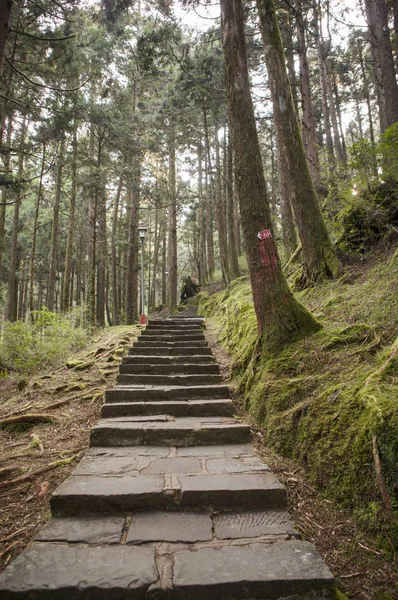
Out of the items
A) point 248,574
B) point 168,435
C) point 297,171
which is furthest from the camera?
point 297,171

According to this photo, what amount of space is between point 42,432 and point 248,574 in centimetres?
332

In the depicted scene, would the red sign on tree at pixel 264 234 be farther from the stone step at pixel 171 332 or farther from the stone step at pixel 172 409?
the stone step at pixel 171 332

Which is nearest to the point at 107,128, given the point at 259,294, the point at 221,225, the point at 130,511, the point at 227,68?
the point at 221,225

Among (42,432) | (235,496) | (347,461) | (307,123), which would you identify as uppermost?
(307,123)

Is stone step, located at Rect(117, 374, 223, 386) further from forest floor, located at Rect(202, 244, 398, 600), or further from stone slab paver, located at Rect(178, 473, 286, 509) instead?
stone slab paver, located at Rect(178, 473, 286, 509)

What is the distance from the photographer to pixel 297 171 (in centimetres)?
609

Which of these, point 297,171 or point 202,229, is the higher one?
point 202,229

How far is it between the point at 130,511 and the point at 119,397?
2.32m

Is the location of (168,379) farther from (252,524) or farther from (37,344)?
(37,344)

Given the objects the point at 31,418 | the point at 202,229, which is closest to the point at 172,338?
the point at 31,418

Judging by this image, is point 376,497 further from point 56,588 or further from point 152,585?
point 56,588

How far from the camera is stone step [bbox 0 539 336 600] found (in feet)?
5.82

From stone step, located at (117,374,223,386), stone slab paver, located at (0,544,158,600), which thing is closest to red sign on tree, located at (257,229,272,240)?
stone step, located at (117,374,223,386)

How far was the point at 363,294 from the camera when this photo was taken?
456 centimetres
